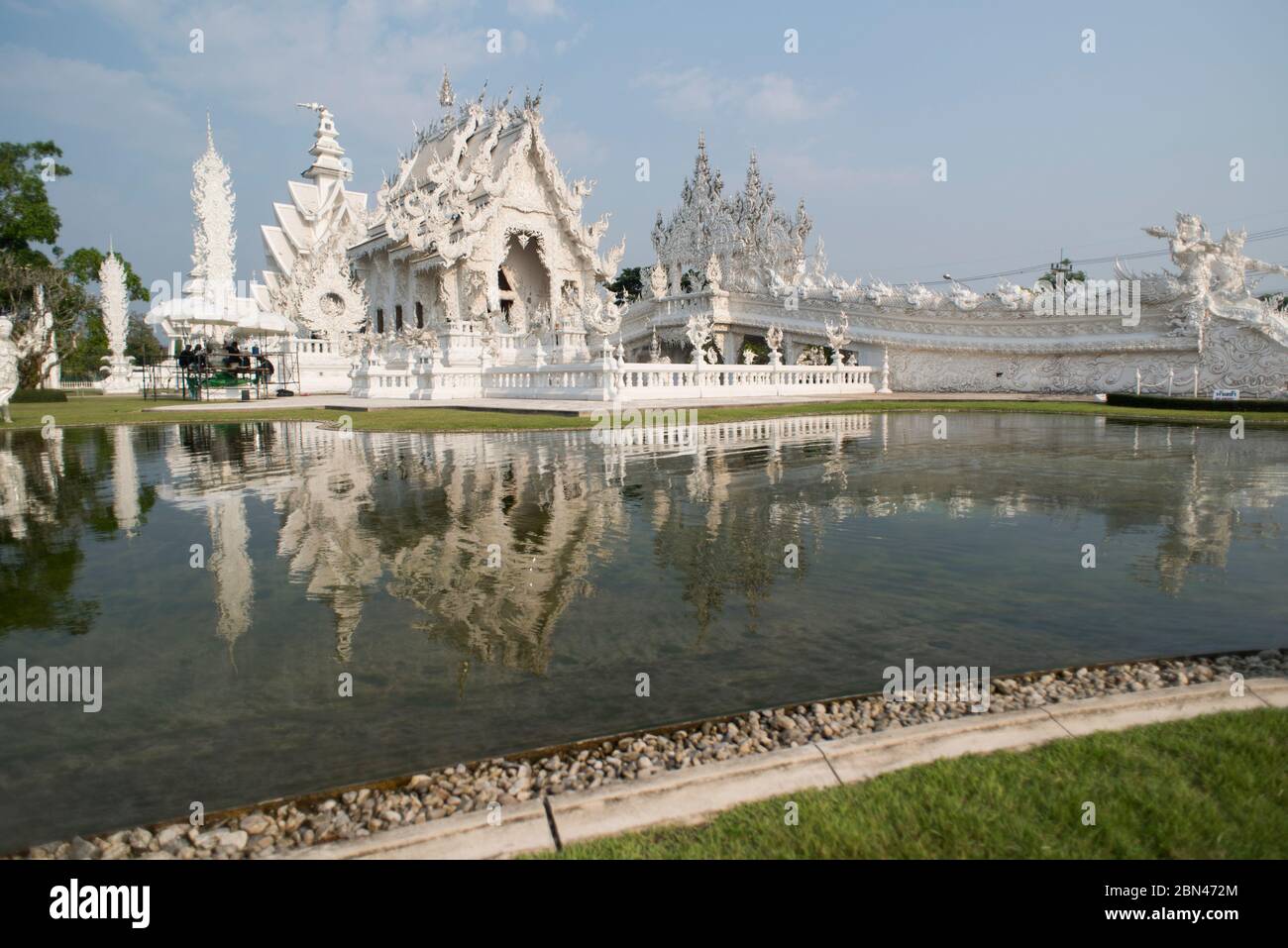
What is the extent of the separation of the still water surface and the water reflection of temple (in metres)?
0.05

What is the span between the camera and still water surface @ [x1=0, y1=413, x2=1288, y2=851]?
331cm

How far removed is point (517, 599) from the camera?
5.01 m

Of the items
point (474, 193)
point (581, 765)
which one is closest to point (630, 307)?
point (474, 193)

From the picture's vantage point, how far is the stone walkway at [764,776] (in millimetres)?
2465

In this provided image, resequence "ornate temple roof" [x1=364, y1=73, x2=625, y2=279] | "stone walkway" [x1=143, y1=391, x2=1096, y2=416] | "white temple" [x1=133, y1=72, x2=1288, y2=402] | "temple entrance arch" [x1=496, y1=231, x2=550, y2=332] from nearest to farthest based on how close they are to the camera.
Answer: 1. "stone walkway" [x1=143, y1=391, x2=1096, y2=416]
2. "white temple" [x1=133, y1=72, x2=1288, y2=402]
3. "ornate temple roof" [x1=364, y1=73, x2=625, y2=279]
4. "temple entrance arch" [x1=496, y1=231, x2=550, y2=332]

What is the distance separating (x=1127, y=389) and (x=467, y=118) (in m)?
29.8

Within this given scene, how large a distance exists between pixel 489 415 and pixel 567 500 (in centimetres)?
1183

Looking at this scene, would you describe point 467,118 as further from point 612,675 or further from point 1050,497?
point 612,675

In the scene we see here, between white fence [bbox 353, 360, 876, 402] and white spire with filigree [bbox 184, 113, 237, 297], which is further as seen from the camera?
white spire with filigree [bbox 184, 113, 237, 297]

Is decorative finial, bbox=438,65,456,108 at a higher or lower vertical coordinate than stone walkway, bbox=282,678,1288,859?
higher

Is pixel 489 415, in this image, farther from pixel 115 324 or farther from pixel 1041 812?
pixel 115 324
